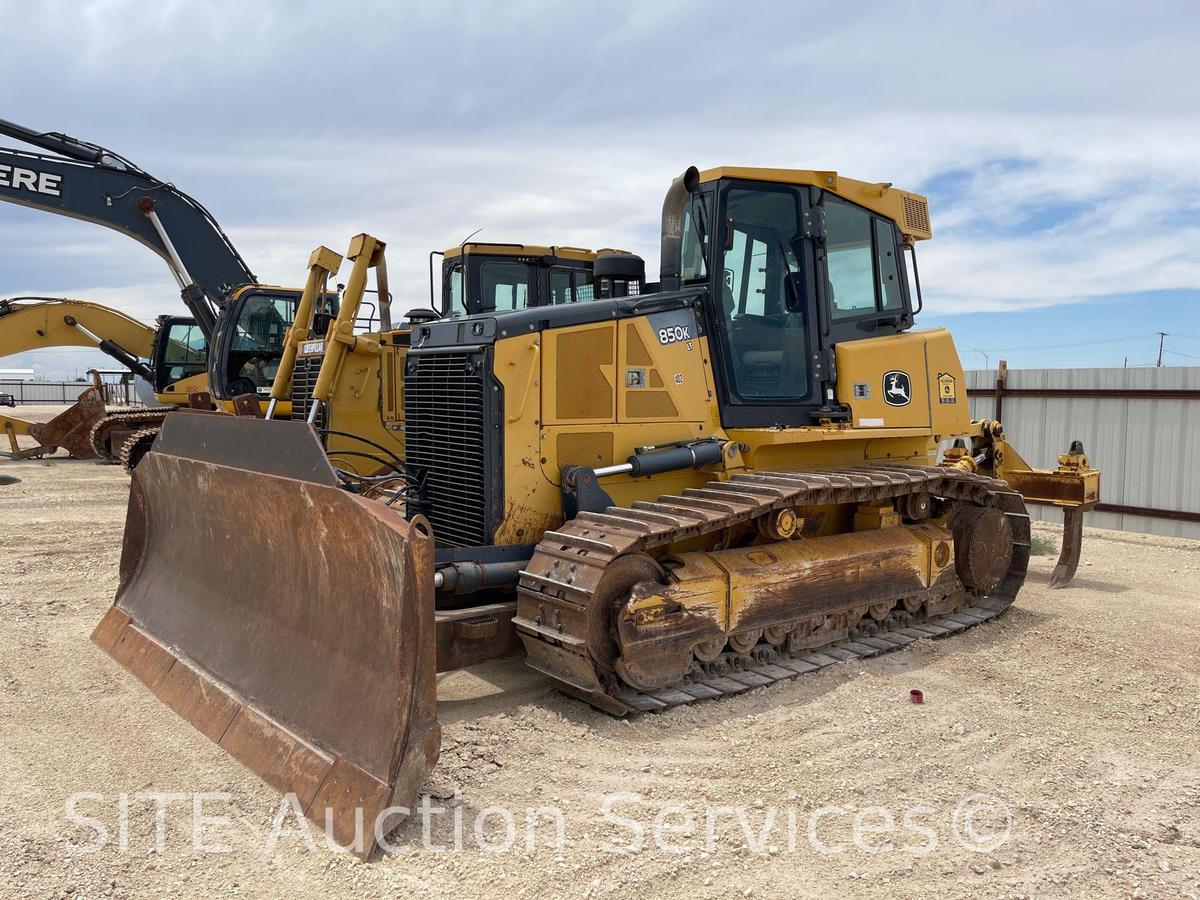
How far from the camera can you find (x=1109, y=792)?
3900 millimetres

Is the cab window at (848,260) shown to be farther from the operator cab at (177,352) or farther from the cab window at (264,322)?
the operator cab at (177,352)

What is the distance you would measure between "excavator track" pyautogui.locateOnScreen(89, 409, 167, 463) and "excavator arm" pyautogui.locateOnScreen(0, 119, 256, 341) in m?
1.97

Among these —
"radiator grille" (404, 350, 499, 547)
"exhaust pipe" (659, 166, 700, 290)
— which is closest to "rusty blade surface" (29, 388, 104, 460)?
"radiator grille" (404, 350, 499, 547)

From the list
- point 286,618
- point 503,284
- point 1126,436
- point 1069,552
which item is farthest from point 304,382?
point 1126,436

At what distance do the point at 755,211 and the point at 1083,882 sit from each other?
4081mm

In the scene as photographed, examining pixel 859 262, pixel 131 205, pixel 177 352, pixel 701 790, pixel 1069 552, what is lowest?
pixel 701 790

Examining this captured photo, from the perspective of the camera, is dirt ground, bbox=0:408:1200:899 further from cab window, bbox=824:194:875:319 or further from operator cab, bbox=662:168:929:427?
cab window, bbox=824:194:875:319

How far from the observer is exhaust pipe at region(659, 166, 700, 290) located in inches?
232

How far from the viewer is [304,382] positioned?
9836mm

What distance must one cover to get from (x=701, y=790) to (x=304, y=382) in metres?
7.29

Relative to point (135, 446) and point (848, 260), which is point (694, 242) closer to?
point (848, 260)

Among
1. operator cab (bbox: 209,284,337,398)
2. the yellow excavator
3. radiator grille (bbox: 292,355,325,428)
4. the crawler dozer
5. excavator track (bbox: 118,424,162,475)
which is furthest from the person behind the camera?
the yellow excavator

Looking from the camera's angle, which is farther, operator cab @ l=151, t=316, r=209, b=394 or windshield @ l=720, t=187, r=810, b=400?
operator cab @ l=151, t=316, r=209, b=394

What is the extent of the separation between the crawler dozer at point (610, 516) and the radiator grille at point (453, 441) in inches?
0.7
